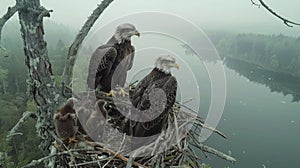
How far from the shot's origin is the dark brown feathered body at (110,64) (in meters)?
3.61

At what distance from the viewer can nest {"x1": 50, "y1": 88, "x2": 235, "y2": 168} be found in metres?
2.80

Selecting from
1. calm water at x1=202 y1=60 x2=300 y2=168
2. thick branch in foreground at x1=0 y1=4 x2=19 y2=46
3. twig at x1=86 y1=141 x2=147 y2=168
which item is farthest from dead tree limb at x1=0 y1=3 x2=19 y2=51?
calm water at x1=202 y1=60 x2=300 y2=168

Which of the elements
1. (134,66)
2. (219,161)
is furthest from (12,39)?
(134,66)

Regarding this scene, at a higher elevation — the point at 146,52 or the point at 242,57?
the point at 242,57

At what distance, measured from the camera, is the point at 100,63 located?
3.60 meters

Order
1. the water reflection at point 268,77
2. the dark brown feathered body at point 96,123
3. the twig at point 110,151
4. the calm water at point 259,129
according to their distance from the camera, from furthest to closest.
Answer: the water reflection at point 268,77, the calm water at point 259,129, the dark brown feathered body at point 96,123, the twig at point 110,151

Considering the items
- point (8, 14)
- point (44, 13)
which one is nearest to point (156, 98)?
point (44, 13)

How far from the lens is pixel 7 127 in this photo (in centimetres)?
2428

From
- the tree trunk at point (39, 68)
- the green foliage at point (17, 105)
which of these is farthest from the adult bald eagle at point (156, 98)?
the green foliage at point (17, 105)

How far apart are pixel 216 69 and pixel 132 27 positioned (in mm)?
1171

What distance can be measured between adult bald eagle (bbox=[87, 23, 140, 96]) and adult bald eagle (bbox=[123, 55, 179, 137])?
0.41 meters

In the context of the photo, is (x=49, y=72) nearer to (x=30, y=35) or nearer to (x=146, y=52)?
(x=30, y=35)

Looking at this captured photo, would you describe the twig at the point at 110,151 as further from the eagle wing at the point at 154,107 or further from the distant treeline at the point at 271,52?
the distant treeline at the point at 271,52

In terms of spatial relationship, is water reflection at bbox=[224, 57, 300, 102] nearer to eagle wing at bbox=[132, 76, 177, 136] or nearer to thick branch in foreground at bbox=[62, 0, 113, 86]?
eagle wing at bbox=[132, 76, 177, 136]
